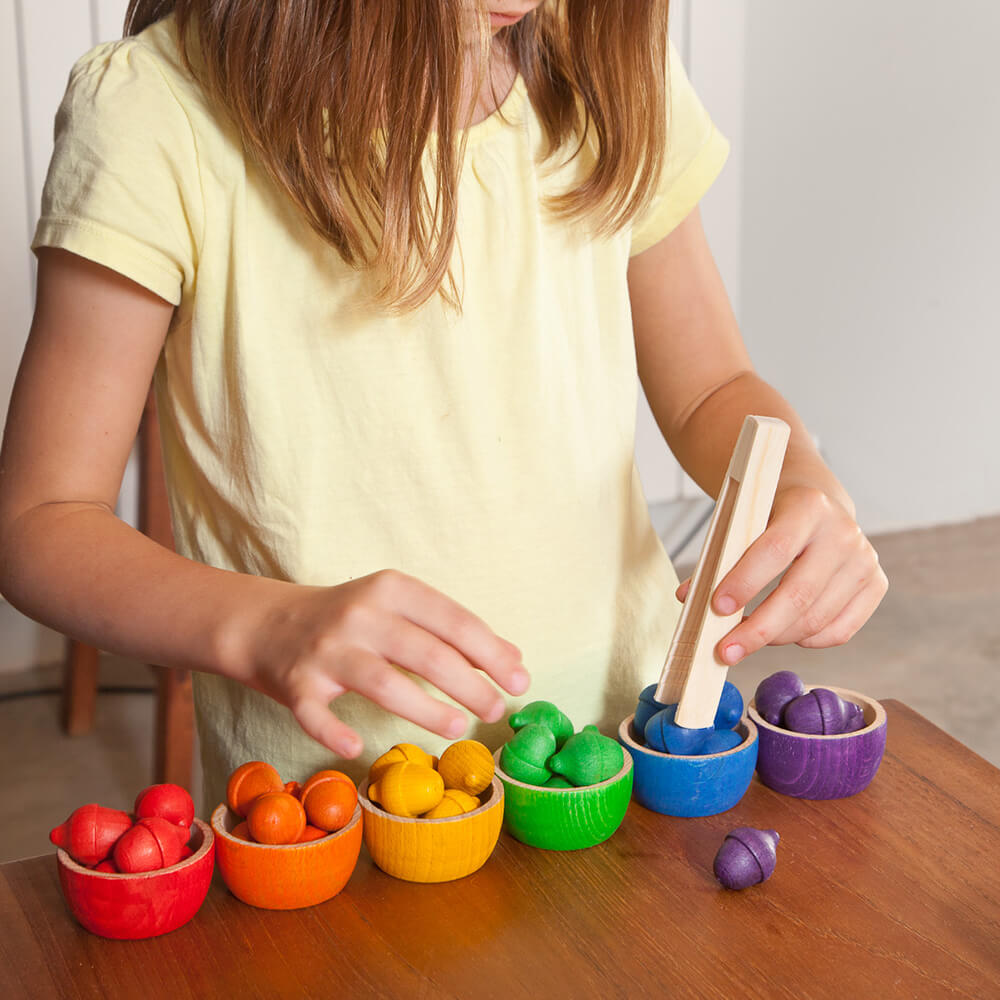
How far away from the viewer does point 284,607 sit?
0.53 meters

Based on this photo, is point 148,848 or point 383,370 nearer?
point 148,848

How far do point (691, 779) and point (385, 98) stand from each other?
0.38m

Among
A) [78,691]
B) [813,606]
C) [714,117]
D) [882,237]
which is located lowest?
[78,691]

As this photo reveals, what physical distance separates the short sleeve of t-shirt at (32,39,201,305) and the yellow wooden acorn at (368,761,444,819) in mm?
279

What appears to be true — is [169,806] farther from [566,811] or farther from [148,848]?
[566,811]

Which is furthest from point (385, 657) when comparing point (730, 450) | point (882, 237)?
point (882, 237)

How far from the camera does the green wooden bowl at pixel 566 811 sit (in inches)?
21.7

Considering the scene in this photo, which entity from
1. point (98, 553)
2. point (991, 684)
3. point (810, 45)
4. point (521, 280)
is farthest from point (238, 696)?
point (810, 45)

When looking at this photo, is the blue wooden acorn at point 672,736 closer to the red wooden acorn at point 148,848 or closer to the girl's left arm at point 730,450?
the girl's left arm at point 730,450

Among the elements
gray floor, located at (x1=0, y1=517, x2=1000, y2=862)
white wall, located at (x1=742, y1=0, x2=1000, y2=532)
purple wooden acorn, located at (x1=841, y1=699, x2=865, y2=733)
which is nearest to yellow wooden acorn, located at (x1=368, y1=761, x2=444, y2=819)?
purple wooden acorn, located at (x1=841, y1=699, x2=865, y2=733)

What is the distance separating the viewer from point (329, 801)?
530mm

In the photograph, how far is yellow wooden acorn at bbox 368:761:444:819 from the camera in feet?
1.77

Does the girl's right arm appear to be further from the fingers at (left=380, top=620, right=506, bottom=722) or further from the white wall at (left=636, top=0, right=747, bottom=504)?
the white wall at (left=636, top=0, right=747, bottom=504)

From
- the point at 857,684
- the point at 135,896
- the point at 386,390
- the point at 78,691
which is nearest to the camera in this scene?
the point at 135,896
